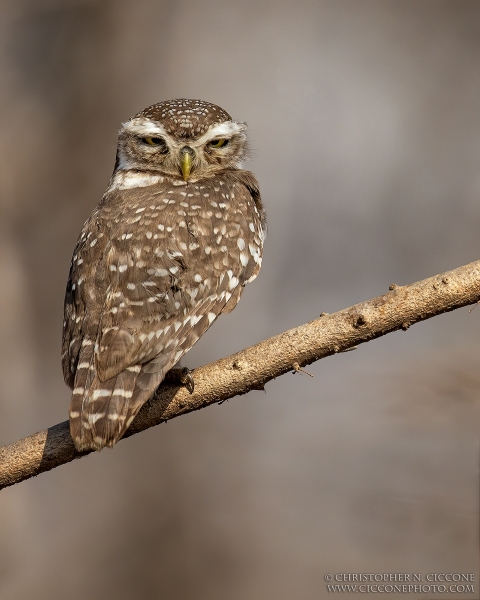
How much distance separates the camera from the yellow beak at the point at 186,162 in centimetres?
495

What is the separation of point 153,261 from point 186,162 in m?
1.00

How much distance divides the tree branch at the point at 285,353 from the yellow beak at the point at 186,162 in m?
1.52

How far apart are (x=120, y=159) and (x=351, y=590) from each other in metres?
4.67

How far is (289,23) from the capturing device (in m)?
9.96

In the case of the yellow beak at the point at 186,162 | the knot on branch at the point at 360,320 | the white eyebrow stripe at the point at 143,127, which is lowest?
the knot on branch at the point at 360,320

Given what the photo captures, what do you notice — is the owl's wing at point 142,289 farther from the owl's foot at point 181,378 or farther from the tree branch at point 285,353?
the tree branch at point 285,353

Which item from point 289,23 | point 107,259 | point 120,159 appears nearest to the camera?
point 107,259

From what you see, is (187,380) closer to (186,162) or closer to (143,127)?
(186,162)

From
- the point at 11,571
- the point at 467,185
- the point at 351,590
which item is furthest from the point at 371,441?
the point at 11,571

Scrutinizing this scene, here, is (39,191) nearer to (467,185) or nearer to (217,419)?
(217,419)

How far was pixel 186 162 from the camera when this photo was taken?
16.3ft

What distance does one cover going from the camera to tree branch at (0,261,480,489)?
3.69m

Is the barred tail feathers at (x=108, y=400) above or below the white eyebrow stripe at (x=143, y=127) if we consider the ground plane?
below

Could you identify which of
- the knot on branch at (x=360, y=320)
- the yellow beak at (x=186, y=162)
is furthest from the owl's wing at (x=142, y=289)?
the knot on branch at (x=360, y=320)
